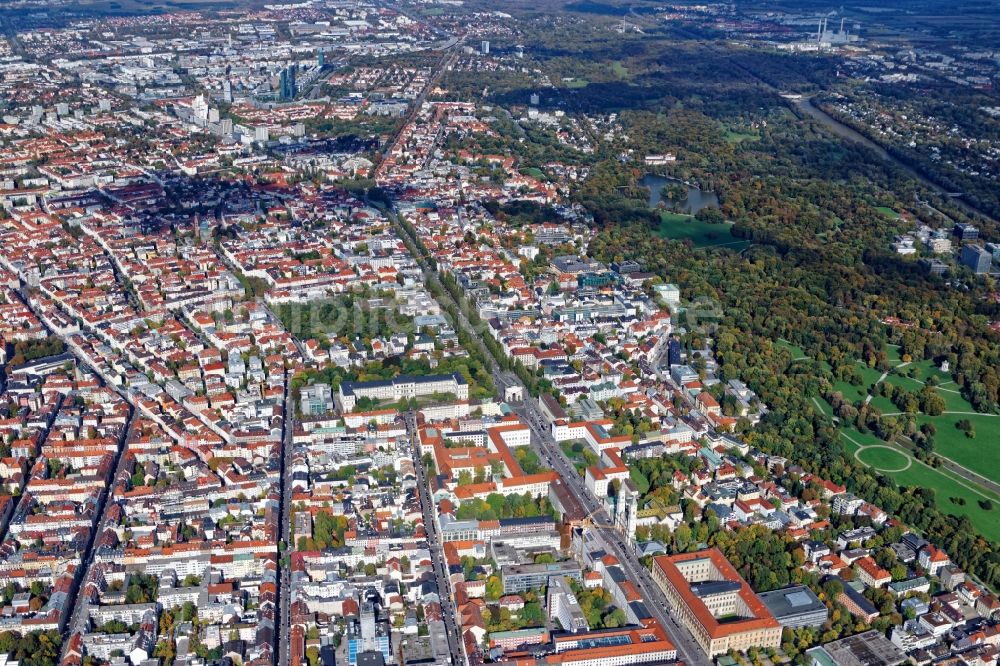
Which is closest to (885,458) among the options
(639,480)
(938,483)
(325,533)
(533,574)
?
(938,483)

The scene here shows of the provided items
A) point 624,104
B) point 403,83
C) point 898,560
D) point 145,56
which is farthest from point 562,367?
point 145,56

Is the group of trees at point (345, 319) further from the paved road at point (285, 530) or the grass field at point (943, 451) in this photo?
the grass field at point (943, 451)

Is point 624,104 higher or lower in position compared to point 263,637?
higher

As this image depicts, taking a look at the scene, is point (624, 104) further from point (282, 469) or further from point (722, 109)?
point (282, 469)

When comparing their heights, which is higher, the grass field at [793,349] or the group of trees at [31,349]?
the grass field at [793,349]

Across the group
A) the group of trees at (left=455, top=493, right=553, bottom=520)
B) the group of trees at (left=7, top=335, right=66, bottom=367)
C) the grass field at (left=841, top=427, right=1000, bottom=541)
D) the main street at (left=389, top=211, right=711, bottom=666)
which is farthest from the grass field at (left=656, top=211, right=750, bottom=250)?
the group of trees at (left=7, top=335, right=66, bottom=367)

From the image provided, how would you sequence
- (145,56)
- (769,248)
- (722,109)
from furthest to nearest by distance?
(145,56) → (722,109) → (769,248)

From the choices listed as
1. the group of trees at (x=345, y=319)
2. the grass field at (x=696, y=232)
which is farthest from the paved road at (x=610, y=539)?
the grass field at (x=696, y=232)
